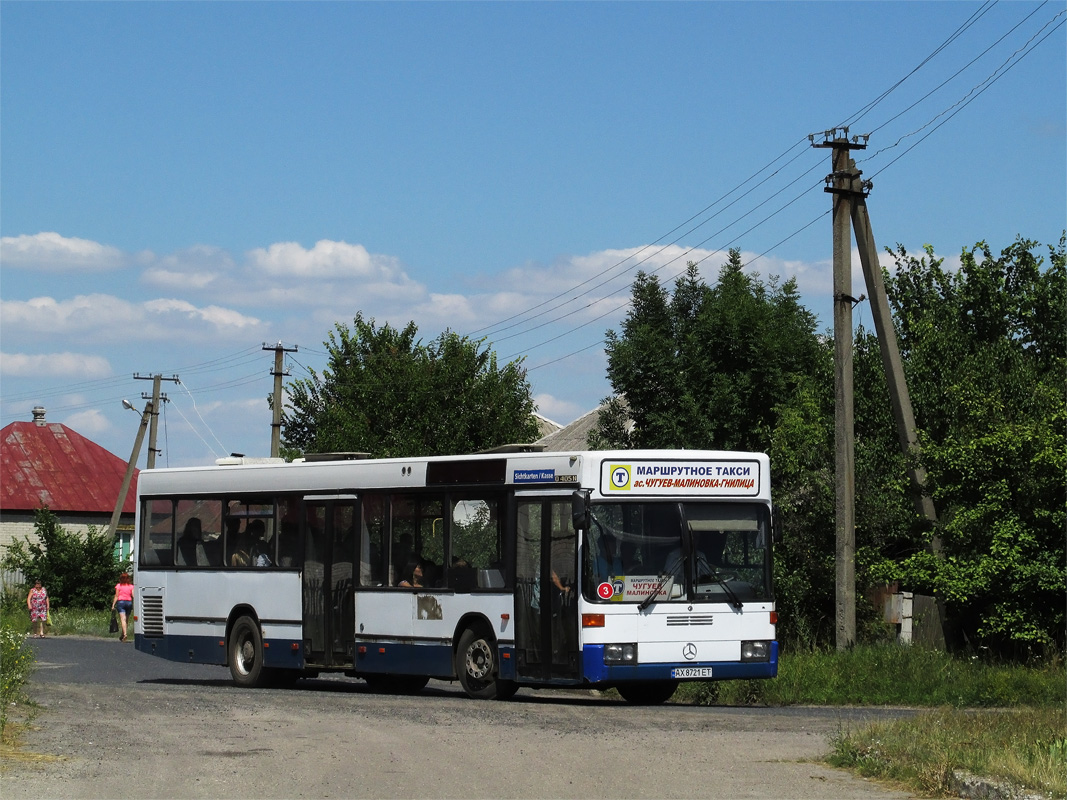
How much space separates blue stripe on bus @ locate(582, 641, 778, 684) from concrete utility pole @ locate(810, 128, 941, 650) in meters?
5.02

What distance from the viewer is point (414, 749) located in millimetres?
12055

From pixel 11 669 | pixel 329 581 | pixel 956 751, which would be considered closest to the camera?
pixel 956 751

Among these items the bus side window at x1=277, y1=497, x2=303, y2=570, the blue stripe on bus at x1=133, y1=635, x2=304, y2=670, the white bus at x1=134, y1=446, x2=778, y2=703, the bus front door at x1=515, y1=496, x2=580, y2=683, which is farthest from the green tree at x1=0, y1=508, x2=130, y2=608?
the bus front door at x1=515, y1=496, x2=580, y2=683

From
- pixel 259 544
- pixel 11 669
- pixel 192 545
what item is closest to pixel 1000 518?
pixel 259 544

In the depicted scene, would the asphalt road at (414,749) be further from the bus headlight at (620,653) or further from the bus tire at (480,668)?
the bus headlight at (620,653)

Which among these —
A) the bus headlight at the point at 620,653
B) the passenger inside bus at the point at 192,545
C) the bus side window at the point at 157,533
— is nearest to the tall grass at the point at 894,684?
the bus headlight at the point at 620,653

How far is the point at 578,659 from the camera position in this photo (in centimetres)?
1670

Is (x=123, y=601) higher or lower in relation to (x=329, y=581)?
lower

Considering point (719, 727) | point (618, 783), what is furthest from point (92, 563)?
point (618, 783)

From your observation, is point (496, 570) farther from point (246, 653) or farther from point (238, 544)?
point (246, 653)

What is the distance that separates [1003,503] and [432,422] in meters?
32.9

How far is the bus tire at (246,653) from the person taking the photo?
70.1 ft

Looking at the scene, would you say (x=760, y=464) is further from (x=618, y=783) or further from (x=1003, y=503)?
(x=618, y=783)

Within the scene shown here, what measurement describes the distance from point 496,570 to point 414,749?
601 cm
